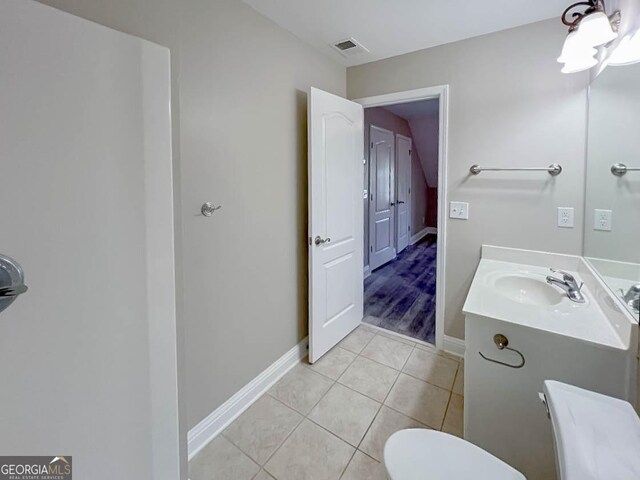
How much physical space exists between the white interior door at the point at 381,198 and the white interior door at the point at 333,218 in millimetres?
1545

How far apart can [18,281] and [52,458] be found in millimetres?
404

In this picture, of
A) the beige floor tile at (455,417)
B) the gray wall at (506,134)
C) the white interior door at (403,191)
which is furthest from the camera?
the white interior door at (403,191)

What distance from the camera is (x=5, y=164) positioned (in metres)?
0.56

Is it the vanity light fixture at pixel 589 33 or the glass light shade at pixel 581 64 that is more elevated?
the vanity light fixture at pixel 589 33

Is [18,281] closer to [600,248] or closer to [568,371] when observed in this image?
[568,371]

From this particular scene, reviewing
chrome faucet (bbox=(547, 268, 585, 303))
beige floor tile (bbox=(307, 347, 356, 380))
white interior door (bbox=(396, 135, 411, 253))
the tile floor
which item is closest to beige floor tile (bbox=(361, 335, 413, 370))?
the tile floor

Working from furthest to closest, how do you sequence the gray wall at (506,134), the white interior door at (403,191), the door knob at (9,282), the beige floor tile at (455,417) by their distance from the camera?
1. the white interior door at (403,191)
2. the gray wall at (506,134)
3. the beige floor tile at (455,417)
4. the door knob at (9,282)

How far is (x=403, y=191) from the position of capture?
17.1ft

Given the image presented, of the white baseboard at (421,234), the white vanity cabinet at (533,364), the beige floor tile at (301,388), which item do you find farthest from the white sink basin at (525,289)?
the white baseboard at (421,234)

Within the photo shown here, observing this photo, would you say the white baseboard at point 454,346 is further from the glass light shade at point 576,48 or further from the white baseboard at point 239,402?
the glass light shade at point 576,48

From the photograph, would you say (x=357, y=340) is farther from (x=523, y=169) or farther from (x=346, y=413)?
(x=523, y=169)

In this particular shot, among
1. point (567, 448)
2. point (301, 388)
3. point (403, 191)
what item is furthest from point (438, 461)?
point (403, 191)

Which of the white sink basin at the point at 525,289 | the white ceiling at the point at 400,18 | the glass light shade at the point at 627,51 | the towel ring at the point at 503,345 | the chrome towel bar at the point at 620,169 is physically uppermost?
the white ceiling at the point at 400,18

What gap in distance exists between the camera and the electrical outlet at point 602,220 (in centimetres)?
145
